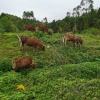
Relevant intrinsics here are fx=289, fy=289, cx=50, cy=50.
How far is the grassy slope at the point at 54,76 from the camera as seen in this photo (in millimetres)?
10594

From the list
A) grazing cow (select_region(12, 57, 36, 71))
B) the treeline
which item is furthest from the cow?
the treeline

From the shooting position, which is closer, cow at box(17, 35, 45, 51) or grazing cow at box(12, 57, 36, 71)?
grazing cow at box(12, 57, 36, 71)

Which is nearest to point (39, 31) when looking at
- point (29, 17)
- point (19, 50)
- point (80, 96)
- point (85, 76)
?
→ point (19, 50)

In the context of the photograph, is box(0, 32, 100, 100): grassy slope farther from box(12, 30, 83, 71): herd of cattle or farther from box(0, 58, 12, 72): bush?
box(12, 30, 83, 71): herd of cattle

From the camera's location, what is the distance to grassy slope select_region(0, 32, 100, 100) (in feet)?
34.8

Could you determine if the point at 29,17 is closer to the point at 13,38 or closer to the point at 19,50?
the point at 13,38

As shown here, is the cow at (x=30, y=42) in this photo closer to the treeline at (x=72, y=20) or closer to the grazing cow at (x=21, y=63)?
the grazing cow at (x=21, y=63)

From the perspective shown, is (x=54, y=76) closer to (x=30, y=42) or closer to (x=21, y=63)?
(x=21, y=63)

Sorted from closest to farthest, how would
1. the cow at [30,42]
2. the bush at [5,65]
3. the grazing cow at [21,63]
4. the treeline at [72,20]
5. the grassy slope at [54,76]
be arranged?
the grassy slope at [54,76] < the grazing cow at [21,63] < the bush at [5,65] < the cow at [30,42] < the treeline at [72,20]

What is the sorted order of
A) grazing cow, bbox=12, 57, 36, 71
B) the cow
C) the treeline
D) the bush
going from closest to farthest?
grazing cow, bbox=12, 57, 36, 71, the bush, the cow, the treeline

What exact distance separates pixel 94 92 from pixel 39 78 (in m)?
2.74

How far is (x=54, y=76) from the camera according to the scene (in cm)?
1271

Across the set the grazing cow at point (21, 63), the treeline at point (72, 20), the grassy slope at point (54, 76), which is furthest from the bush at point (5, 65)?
the treeline at point (72, 20)

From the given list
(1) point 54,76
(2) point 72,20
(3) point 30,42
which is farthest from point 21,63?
(2) point 72,20
